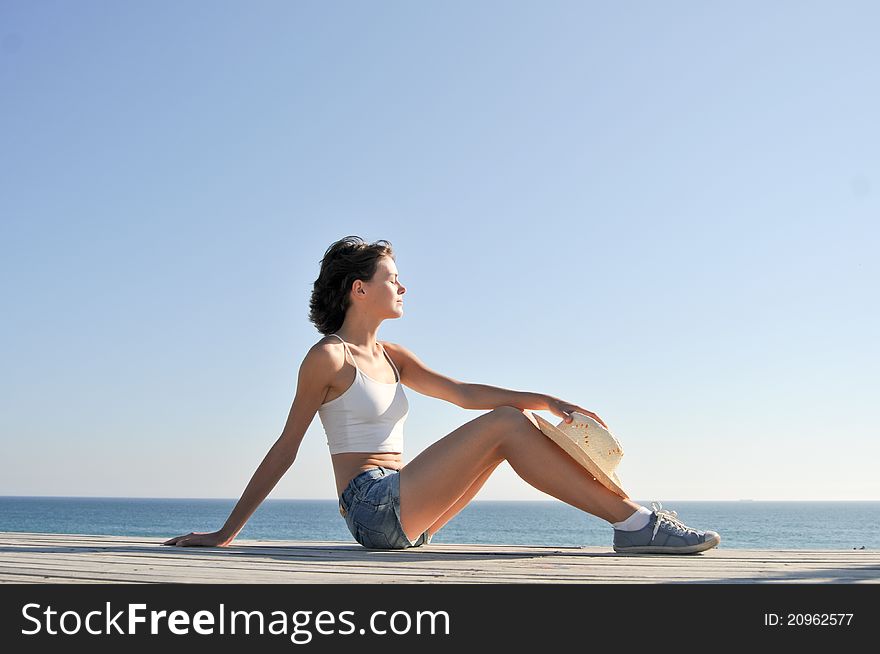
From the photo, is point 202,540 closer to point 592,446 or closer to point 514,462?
point 514,462

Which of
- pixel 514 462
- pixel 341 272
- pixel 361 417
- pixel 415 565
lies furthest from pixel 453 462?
pixel 341 272

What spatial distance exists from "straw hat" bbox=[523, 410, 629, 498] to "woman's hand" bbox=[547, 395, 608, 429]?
0.24 feet

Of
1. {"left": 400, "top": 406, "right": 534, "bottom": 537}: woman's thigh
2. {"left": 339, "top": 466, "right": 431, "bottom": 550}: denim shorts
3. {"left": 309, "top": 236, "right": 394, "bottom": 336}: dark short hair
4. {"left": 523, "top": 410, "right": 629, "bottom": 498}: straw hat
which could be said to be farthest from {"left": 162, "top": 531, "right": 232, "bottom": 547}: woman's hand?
{"left": 523, "top": 410, "right": 629, "bottom": 498}: straw hat

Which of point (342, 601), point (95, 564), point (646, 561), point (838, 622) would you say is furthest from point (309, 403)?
point (838, 622)

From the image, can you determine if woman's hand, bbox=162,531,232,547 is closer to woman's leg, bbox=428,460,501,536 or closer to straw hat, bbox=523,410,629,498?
woman's leg, bbox=428,460,501,536

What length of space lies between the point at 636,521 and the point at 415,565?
3.34 feet

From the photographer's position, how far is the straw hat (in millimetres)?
3682

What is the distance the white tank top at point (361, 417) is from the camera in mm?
4039

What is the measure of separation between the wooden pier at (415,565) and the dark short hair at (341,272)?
44.3 inches

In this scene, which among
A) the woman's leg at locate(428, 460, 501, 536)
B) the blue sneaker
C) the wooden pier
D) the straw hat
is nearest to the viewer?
the wooden pier

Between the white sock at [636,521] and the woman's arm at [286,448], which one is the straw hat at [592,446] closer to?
the white sock at [636,521]

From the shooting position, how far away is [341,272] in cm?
435

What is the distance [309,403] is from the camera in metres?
3.99

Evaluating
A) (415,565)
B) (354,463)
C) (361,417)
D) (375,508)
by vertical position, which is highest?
(361,417)
